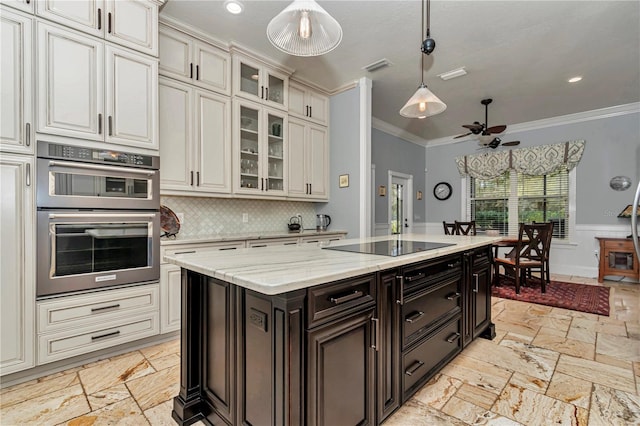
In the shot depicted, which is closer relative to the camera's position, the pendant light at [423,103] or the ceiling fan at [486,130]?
the pendant light at [423,103]

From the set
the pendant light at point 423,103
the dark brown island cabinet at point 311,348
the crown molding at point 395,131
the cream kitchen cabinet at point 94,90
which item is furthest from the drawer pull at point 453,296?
the crown molding at point 395,131

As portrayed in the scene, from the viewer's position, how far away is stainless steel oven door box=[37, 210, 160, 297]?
2.03 metres

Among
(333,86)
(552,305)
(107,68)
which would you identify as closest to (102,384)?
(107,68)

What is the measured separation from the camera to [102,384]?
196cm

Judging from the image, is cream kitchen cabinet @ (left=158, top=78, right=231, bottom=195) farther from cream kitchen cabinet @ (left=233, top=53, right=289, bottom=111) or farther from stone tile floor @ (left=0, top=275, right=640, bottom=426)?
stone tile floor @ (left=0, top=275, right=640, bottom=426)

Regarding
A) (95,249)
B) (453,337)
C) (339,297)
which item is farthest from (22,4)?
(453,337)

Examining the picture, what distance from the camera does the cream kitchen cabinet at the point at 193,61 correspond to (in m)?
2.84

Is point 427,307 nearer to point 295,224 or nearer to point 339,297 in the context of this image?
point 339,297

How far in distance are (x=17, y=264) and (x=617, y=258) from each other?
7272mm

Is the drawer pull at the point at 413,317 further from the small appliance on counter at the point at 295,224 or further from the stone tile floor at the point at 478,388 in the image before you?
the small appliance on counter at the point at 295,224

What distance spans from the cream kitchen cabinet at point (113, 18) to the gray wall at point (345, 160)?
2422 millimetres

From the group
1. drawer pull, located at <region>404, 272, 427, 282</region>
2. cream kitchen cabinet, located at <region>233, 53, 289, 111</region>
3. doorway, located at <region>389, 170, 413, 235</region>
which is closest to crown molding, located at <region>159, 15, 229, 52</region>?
cream kitchen cabinet, located at <region>233, 53, 289, 111</region>

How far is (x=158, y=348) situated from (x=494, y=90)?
517 centimetres

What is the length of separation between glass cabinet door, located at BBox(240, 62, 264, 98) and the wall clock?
4.94 meters
